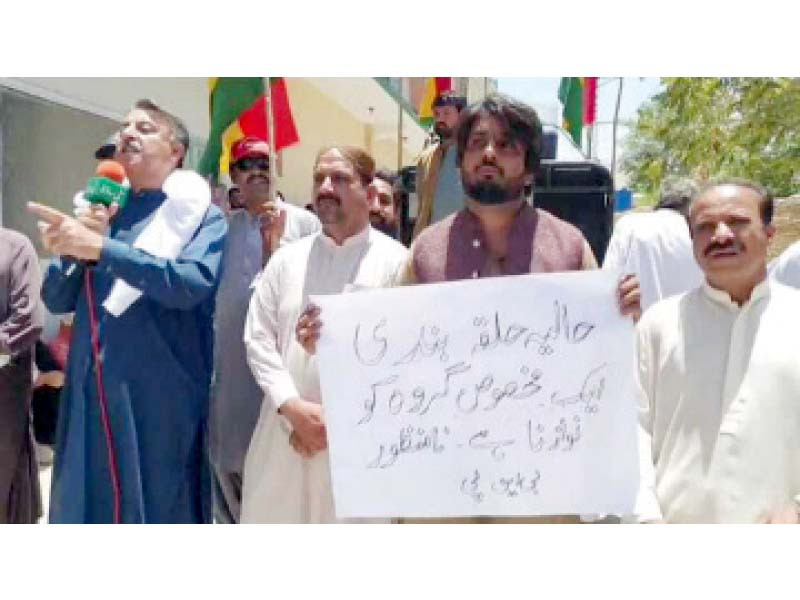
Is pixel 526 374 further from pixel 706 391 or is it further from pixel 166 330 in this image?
pixel 166 330

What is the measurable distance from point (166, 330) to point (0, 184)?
9.70 feet

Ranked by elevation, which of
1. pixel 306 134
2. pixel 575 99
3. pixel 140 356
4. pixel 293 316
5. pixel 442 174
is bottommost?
pixel 140 356

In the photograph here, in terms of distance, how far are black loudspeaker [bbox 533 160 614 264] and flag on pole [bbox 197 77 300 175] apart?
1.53 meters

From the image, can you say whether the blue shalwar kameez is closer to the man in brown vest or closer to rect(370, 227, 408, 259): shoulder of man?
rect(370, 227, 408, 259): shoulder of man

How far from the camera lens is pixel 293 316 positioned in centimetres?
277

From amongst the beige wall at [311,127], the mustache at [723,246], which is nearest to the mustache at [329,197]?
the mustache at [723,246]

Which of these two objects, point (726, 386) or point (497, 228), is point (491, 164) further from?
point (726, 386)

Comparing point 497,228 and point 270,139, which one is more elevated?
point 270,139

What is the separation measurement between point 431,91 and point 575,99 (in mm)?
1150

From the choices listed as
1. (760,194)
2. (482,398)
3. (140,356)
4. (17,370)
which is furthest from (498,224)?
(17,370)

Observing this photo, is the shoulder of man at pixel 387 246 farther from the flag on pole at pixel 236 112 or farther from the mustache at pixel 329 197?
the flag on pole at pixel 236 112

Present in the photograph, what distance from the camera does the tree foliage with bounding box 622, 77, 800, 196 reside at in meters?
4.46

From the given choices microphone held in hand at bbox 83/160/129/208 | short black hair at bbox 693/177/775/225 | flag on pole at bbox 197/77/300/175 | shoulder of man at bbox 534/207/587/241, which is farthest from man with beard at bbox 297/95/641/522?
flag on pole at bbox 197/77/300/175

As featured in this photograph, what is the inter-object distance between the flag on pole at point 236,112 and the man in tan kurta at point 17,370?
0.80m
